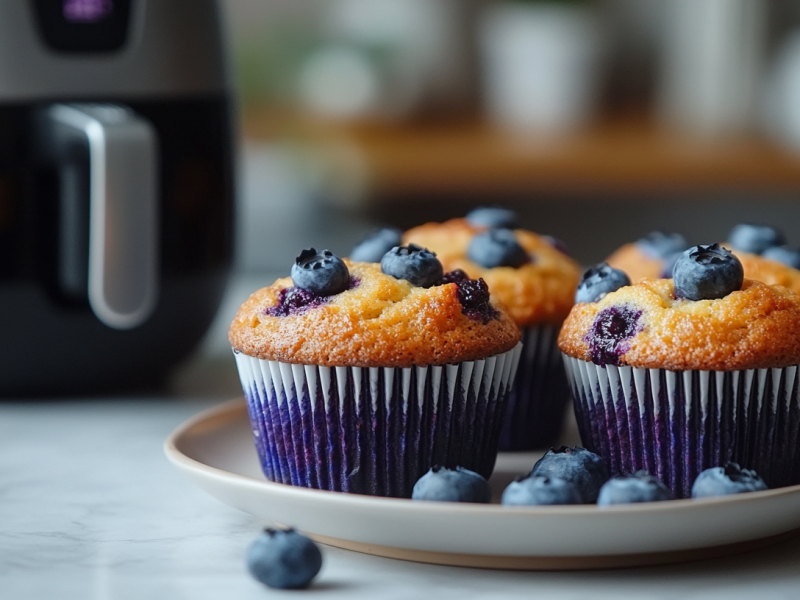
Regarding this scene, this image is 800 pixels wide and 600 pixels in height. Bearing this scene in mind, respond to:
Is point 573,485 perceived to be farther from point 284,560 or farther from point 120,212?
point 120,212

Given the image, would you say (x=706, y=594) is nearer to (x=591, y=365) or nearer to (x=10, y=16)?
(x=591, y=365)

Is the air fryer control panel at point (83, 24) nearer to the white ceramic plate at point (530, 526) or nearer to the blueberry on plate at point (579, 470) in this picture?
the white ceramic plate at point (530, 526)

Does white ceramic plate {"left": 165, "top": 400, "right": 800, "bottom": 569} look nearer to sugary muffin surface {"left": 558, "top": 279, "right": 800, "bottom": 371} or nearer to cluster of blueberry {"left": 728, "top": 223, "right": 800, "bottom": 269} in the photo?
sugary muffin surface {"left": 558, "top": 279, "right": 800, "bottom": 371}

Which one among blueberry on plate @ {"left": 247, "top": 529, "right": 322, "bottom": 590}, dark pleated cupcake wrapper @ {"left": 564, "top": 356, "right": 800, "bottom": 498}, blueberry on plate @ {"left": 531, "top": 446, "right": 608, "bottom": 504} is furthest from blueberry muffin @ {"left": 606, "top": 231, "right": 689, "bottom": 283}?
blueberry on plate @ {"left": 247, "top": 529, "right": 322, "bottom": 590}

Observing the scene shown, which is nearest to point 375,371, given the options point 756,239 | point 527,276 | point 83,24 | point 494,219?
point 527,276

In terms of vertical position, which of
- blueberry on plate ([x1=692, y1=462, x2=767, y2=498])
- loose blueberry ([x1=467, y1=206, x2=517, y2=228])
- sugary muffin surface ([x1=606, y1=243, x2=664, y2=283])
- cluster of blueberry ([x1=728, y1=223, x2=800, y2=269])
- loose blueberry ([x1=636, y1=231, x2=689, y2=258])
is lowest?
blueberry on plate ([x1=692, y1=462, x2=767, y2=498])

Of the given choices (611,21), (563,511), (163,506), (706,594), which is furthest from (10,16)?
(611,21)

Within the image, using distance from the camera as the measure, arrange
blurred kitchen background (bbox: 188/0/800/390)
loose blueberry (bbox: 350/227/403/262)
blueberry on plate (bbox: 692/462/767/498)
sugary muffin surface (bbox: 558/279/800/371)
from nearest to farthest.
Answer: blueberry on plate (bbox: 692/462/767/498) → sugary muffin surface (bbox: 558/279/800/371) → loose blueberry (bbox: 350/227/403/262) → blurred kitchen background (bbox: 188/0/800/390)

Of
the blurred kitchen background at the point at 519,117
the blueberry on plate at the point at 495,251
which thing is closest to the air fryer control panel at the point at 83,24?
the blueberry on plate at the point at 495,251
